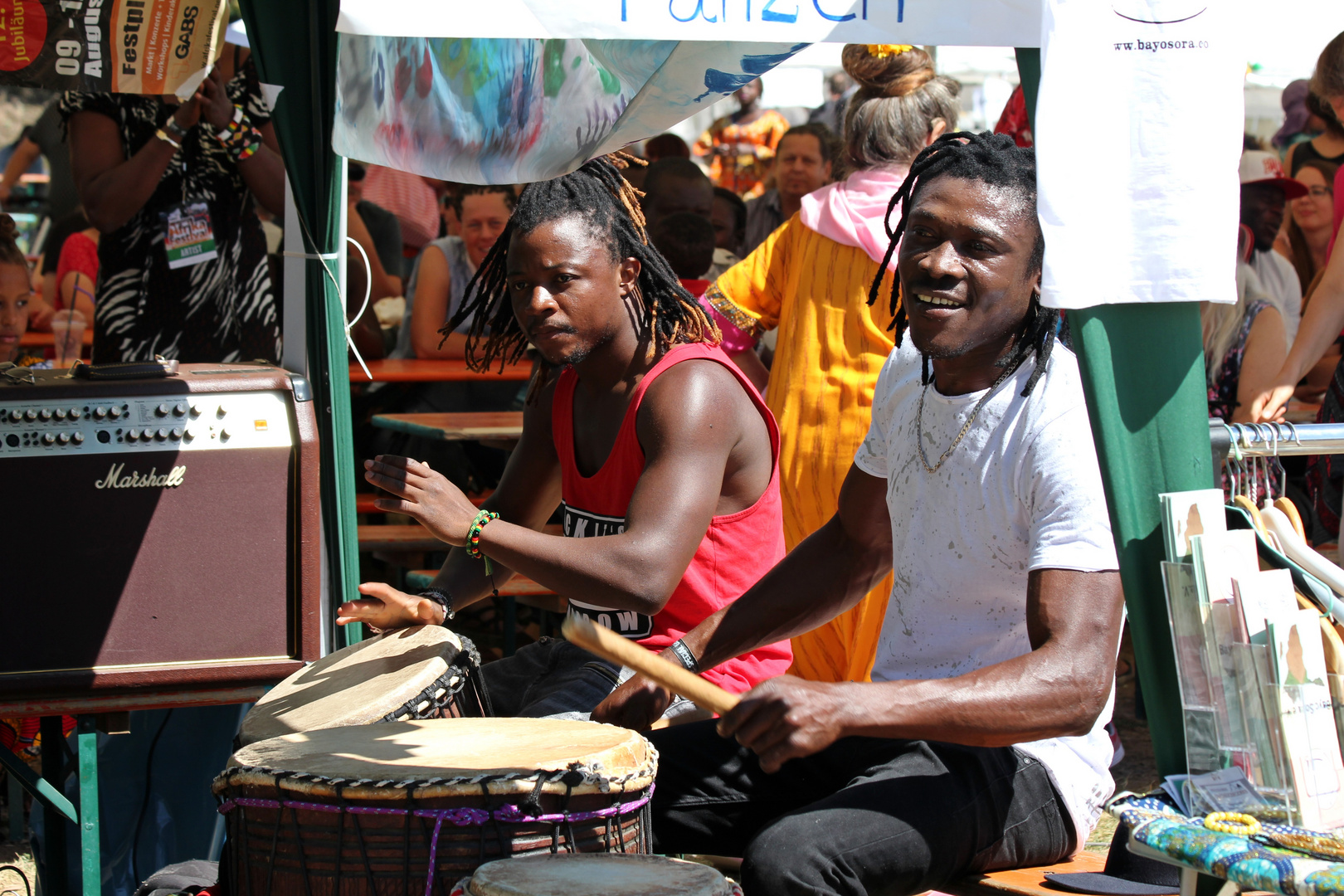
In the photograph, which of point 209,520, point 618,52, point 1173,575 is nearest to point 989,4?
point 618,52

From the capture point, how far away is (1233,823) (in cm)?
166

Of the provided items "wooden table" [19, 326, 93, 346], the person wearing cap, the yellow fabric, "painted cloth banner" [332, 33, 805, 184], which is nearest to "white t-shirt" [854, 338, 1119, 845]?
"painted cloth banner" [332, 33, 805, 184]

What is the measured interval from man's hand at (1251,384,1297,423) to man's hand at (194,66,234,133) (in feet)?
9.09

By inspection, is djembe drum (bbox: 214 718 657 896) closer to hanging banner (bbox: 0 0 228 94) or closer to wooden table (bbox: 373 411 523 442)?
hanging banner (bbox: 0 0 228 94)

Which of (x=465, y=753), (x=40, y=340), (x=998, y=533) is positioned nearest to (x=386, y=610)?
(x=465, y=753)

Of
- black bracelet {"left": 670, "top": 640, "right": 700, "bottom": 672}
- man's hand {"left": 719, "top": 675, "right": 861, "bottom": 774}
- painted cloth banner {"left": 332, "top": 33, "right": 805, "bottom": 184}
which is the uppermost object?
painted cloth banner {"left": 332, "top": 33, "right": 805, "bottom": 184}

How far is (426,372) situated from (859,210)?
2458 millimetres

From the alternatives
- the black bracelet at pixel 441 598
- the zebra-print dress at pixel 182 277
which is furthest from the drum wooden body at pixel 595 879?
the zebra-print dress at pixel 182 277

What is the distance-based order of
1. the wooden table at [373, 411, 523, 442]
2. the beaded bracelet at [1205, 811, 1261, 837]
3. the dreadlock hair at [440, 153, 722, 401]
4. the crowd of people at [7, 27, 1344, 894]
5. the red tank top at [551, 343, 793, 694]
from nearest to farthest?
the beaded bracelet at [1205, 811, 1261, 837], the crowd of people at [7, 27, 1344, 894], the red tank top at [551, 343, 793, 694], the dreadlock hair at [440, 153, 722, 401], the wooden table at [373, 411, 523, 442]

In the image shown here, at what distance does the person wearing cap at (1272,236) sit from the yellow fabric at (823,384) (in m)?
2.32

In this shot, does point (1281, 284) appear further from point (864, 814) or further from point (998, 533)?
point (864, 814)

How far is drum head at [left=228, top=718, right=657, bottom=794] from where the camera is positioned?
181 cm

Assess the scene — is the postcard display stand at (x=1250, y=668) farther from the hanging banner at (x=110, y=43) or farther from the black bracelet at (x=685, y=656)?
the hanging banner at (x=110, y=43)

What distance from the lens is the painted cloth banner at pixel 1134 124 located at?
5.42 feet
